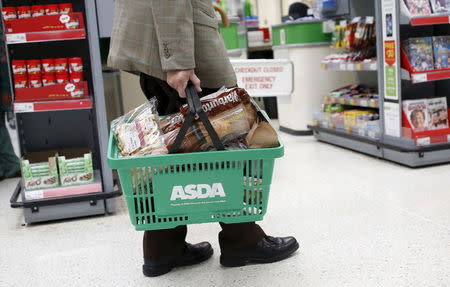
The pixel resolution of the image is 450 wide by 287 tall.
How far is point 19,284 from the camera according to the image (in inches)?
88.5

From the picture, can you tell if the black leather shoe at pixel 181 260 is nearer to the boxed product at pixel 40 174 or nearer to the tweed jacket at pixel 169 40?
the tweed jacket at pixel 169 40

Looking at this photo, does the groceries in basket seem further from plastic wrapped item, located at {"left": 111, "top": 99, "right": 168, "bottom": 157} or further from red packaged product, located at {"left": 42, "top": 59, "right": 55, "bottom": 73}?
red packaged product, located at {"left": 42, "top": 59, "right": 55, "bottom": 73}

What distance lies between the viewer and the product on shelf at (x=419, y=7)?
12.3ft

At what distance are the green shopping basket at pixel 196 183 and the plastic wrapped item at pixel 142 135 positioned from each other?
0.16ft

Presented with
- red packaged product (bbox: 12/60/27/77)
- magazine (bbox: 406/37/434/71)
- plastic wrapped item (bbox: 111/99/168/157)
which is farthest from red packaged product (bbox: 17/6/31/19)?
magazine (bbox: 406/37/434/71)

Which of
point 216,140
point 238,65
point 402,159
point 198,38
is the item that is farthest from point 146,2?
point 402,159

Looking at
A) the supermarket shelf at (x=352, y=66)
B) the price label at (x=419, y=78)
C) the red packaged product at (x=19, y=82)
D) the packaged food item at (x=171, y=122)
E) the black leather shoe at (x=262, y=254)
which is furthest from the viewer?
the supermarket shelf at (x=352, y=66)

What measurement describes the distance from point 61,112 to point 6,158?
52.5 inches

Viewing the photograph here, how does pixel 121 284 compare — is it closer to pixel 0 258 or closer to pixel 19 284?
pixel 19 284

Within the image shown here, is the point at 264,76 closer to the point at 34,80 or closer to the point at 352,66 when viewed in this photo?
the point at 352,66

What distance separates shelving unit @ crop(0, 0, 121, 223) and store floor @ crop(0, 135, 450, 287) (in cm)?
10

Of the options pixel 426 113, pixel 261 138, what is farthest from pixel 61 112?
→ pixel 426 113

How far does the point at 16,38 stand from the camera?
289cm

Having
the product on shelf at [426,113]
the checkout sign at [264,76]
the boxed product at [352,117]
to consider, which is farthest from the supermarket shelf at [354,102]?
the checkout sign at [264,76]
